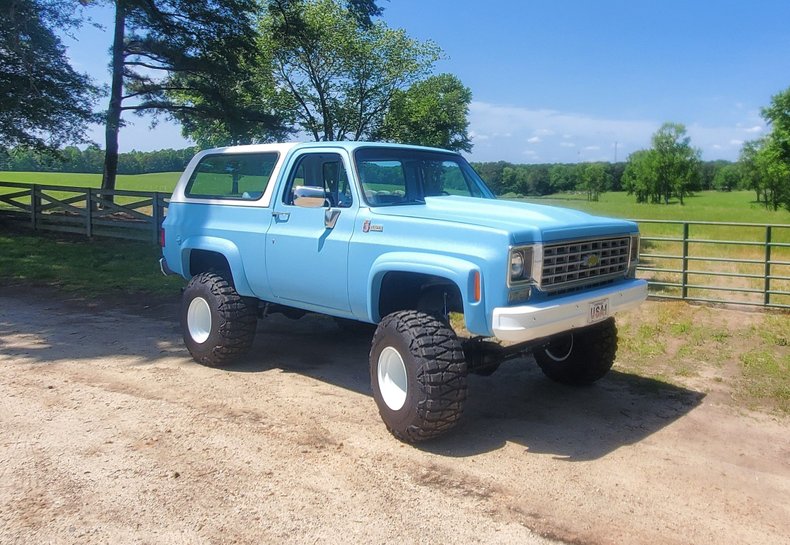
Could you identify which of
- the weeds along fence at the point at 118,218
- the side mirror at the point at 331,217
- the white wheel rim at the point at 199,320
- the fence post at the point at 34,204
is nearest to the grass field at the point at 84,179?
the weeds along fence at the point at 118,218

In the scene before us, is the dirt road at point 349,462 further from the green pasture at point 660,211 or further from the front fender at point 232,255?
the green pasture at point 660,211

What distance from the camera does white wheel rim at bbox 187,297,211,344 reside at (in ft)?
21.1

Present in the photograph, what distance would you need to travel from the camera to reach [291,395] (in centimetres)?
564

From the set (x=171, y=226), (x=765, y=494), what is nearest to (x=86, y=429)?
(x=171, y=226)

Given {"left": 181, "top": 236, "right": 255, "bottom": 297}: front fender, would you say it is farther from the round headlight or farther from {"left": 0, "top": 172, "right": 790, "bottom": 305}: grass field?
{"left": 0, "top": 172, "right": 790, "bottom": 305}: grass field

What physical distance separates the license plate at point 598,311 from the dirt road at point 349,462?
2.93 ft

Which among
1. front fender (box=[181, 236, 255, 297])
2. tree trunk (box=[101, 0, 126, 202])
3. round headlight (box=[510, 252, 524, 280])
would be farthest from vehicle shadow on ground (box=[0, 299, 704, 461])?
tree trunk (box=[101, 0, 126, 202])

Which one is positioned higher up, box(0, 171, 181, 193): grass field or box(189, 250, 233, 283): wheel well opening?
box(0, 171, 181, 193): grass field

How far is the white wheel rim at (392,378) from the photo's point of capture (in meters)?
4.73

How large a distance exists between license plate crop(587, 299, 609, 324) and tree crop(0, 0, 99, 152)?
1338 centimetres

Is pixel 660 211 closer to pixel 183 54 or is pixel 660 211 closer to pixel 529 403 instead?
pixel 183 54

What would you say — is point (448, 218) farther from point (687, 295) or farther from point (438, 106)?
point (438, 106)

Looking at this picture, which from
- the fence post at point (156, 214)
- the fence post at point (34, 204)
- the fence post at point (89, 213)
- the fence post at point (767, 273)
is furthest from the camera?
the fence post at point (34, 204)

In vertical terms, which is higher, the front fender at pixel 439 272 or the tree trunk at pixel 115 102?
the tree trunk at pixel 115 102
